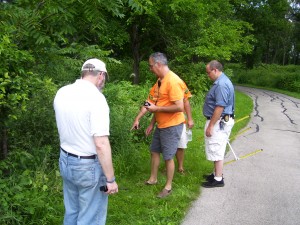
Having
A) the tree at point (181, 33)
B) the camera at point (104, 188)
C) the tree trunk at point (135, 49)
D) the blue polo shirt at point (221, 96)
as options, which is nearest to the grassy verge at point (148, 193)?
the blue polo shirt at point (221, 96)

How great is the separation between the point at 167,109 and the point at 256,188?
6.39ft

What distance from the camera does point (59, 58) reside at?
12.9 feet

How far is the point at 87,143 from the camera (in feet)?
9.54

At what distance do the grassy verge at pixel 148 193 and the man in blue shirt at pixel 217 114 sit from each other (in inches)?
18.6

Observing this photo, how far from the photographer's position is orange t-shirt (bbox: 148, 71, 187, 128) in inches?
192

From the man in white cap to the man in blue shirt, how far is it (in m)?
2.53

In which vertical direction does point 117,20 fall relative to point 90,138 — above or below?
above

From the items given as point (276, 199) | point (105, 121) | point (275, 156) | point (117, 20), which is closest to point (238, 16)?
point (117, 20)

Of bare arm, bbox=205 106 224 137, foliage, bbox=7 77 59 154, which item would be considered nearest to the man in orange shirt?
bare arm, bbox=205 106 224 137

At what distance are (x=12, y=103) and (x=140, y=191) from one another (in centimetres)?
239

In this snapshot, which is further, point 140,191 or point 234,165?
point 234,165

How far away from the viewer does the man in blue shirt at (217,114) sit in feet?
17.1

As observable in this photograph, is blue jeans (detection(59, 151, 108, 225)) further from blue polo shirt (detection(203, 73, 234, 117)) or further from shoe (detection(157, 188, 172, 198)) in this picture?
blue polo shirt (detection(203, 73, 234, 117))

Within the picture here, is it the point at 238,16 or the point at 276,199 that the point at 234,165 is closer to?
the point at 276,199
